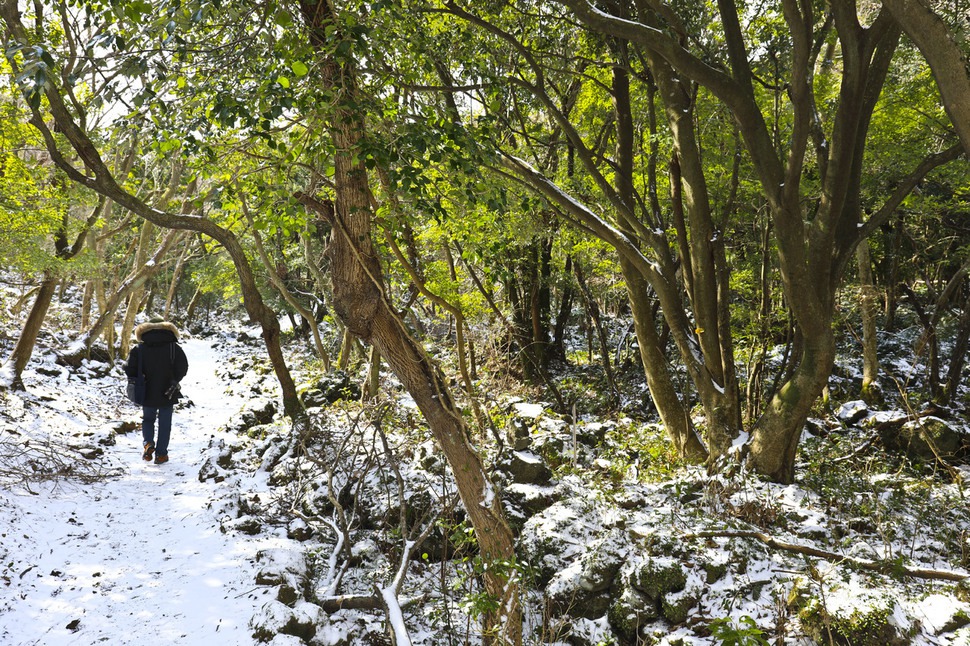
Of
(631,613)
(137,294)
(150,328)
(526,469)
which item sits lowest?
(631,613)

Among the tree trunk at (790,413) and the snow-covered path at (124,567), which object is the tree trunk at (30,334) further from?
the tree trunk at (790,413)

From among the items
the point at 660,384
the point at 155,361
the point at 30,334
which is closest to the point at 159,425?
the point at 155,361

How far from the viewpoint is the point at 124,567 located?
455cm

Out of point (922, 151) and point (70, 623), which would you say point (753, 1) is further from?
point (70, 623)

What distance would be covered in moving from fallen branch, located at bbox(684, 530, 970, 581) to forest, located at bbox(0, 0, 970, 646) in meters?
0.02

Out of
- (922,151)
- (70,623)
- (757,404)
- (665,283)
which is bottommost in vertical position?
(70,623)

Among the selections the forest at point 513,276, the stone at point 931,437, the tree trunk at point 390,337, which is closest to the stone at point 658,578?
the forest at point 513,276

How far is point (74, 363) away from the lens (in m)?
11.8

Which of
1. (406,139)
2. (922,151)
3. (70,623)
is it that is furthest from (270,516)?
(922,151)

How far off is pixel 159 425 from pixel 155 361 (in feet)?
2.54

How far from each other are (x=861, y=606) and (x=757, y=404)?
17.0ft

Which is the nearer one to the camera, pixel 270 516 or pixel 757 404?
pixel 270 516

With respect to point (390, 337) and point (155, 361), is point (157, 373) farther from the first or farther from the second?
point (390, 337)

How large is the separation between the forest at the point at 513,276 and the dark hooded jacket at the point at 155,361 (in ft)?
3.26
